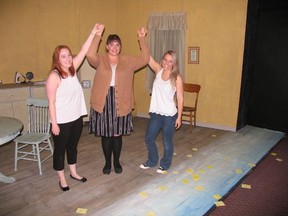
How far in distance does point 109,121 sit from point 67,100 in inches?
22.2

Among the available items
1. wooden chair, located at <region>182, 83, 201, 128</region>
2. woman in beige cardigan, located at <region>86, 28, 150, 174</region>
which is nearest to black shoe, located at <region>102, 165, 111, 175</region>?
woman in beige cardigan, located at <region>86, 28, 150, 174</region>

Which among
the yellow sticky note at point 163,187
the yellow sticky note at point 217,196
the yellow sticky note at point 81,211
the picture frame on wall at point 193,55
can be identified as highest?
the picture frame on wall at point 193,55

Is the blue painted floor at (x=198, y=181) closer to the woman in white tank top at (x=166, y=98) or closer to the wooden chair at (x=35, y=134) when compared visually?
the woman in white tank top at (x=166, y=98)

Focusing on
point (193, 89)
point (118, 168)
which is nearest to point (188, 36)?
point (193, 89)

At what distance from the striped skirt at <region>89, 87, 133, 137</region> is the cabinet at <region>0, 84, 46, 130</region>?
194 centimetres

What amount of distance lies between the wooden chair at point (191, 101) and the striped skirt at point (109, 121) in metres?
2.33

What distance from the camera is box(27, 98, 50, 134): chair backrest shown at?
3.32 metres

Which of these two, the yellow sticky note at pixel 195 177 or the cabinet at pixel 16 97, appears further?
the cabinet at pixel 16 97

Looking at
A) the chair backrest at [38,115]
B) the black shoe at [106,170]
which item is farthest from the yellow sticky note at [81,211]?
the chair backrest at [38,115]

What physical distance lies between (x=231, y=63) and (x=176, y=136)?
5.64 ft

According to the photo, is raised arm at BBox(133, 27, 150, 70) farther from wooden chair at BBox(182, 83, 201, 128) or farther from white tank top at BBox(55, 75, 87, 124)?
wooden chair at BBox(182, 83, 201, 128)

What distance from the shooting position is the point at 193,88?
206 inches

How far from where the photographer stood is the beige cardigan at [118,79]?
276 cm

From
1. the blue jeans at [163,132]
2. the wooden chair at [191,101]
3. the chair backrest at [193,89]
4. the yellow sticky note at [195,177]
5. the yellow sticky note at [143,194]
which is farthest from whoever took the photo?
the chair backrest at [193,89]
